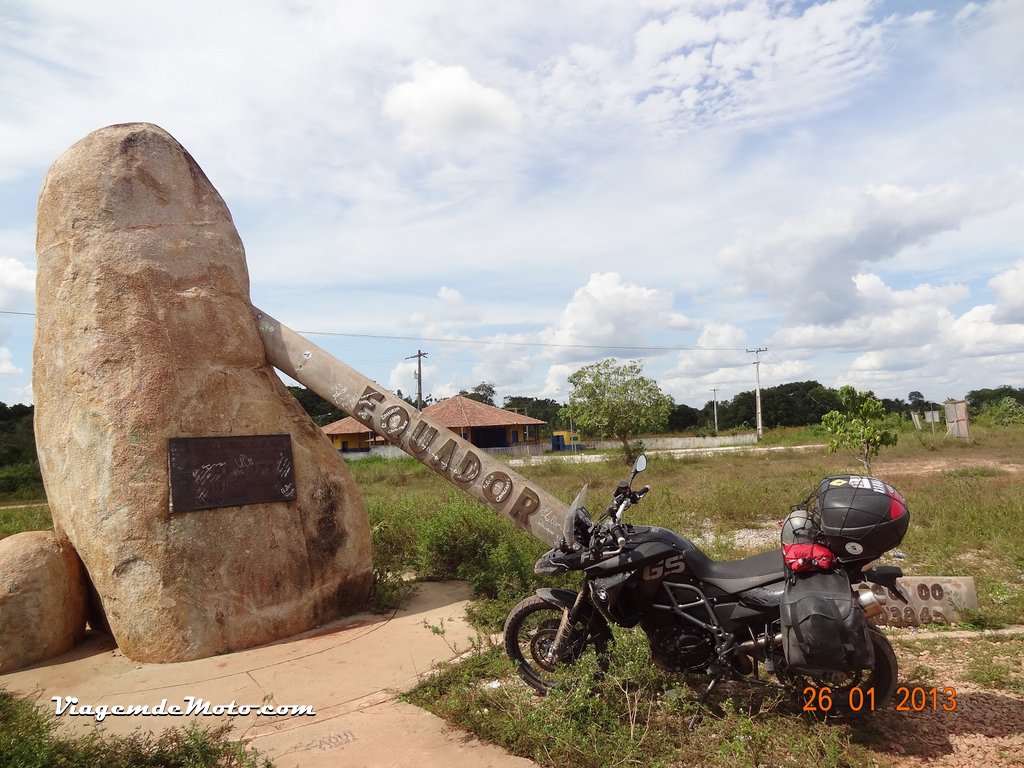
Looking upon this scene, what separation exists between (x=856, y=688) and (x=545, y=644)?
174cm

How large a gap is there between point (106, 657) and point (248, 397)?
224 centimetres

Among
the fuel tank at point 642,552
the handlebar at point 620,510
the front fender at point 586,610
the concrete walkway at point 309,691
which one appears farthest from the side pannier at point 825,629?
the concrete walkway at point 309,691

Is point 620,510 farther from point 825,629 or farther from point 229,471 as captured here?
point 229,471

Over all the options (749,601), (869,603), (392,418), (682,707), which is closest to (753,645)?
(749,601)

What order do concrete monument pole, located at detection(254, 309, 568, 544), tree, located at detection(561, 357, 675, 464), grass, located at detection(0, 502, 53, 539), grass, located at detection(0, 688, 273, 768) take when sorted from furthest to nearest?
tree, located at detection(561, 357, 675, 464) → grass, located at detection(0, 502, 53, 539) → concrete monument pole, located at detection(254, 309, 568, 544) → grass, located at detection(0, 688, 273, 768)

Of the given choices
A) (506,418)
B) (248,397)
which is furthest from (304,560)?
(506,418)

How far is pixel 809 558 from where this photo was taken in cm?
356

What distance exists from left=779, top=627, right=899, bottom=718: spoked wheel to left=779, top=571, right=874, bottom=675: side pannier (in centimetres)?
21

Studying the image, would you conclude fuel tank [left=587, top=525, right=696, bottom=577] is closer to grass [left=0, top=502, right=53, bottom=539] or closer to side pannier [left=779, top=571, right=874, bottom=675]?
side pannier [left=779, top=571, right=874, bottom=675]

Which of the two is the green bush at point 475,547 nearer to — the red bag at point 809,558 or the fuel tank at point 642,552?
the fuel tank at point 642,552

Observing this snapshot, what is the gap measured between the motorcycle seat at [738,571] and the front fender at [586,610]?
25.8 inches

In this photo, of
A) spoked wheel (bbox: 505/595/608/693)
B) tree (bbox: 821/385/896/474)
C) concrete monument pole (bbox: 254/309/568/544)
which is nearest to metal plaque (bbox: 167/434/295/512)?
concrete monument pole (bbox: 254/309/568/544)

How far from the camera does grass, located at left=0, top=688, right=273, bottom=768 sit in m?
3.15

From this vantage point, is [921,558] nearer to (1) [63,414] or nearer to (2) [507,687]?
(2) [507,687]
